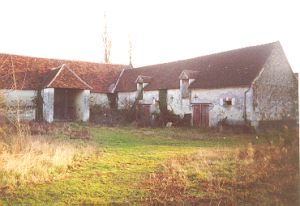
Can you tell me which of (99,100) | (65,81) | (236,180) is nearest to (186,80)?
(65,81)

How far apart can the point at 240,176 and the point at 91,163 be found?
11.7 ft

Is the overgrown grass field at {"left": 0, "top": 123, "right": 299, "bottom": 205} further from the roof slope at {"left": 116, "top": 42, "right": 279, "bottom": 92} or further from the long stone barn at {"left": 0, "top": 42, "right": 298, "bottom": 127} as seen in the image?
the roof slope at {"left": 116, "top": 42, "right": 279, "bottom": 92}

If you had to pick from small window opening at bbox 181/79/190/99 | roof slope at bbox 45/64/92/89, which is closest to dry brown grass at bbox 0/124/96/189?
small window opening at bbox 181/79/190/99

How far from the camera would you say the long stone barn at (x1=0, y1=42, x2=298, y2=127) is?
53.3 ft

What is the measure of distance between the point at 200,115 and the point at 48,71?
11.2 meters

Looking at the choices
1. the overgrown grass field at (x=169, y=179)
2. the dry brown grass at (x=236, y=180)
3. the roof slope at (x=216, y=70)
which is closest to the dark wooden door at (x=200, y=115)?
the roof slope at (x=216, y=70)

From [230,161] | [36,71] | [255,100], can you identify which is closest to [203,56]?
[255,100]

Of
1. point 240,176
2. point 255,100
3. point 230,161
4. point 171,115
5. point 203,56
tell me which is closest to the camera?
point 240,176

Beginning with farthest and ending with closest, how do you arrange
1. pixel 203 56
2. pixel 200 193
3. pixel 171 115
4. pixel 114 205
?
pixel 203 56 → pixel 171 115 → pixel 200 193 → pixel 114 205

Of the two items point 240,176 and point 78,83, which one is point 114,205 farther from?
point 78,83

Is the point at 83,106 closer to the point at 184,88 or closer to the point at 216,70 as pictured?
the point at 184,88

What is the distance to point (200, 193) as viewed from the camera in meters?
6.21

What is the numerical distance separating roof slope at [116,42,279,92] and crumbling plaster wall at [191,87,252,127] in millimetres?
312

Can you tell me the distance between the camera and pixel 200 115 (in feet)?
62.1
